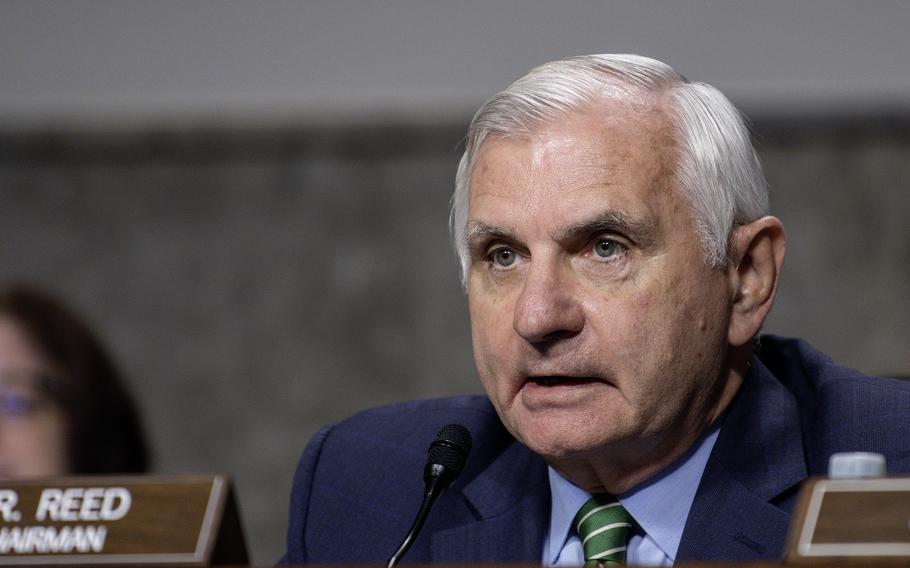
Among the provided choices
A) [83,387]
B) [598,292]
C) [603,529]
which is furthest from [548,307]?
[83,387]

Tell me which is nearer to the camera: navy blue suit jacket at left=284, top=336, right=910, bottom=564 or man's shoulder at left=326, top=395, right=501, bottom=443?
navy blue suit jacket at left=284, top=336, right=910, bottom=564

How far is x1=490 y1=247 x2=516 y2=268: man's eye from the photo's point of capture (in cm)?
177

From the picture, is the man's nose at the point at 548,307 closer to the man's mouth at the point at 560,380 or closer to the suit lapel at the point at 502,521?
the man's mouth at the point at 560,380

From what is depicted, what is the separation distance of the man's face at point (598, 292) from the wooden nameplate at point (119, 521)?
0.48 meters

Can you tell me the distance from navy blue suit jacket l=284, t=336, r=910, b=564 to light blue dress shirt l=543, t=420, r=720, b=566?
0.13ft

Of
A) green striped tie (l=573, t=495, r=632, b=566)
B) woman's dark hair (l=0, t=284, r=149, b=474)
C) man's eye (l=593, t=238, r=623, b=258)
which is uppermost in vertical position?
man's eye (l=593, t=238, r=623, b=258)

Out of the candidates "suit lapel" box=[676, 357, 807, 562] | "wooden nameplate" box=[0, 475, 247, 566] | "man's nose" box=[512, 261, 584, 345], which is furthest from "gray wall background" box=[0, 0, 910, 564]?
"wooden nameplate" box=[0, 475, 247, 566]

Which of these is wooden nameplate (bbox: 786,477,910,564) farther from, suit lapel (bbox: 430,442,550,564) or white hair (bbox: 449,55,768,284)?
suit lapel (bbox: 430,442,550,564)

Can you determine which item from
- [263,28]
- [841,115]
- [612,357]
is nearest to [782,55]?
[841,115]

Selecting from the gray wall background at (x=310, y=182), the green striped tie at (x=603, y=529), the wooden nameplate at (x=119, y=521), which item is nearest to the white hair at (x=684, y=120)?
the green striped tie at (x=603, y=529)

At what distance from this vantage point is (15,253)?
4.05 m

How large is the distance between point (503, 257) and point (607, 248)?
17 cm

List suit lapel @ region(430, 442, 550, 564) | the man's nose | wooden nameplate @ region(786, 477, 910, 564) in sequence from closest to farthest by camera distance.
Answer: wooden nameplate @ region(786, 477, 910, 564) < the man's nose < suit lapel @ region(430, 442, 550, 564)

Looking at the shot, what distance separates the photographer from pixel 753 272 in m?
1.85
